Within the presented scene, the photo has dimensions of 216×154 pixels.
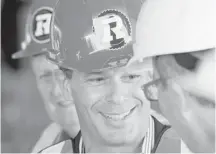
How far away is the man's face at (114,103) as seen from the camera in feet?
4.61

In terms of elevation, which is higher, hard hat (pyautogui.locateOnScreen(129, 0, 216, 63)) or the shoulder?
hard hat (pyautogui.locateOnScreen(129, 0, 216, 63))

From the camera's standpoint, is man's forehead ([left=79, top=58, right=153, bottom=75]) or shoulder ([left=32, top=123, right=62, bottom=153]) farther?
shoulder ([left=32, top=123, right=62, bottom=153])

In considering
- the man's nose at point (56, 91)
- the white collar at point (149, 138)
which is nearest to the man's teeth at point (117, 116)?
the white collar at point (149, 138)

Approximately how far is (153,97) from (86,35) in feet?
1.21

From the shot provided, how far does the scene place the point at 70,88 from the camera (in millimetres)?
1467

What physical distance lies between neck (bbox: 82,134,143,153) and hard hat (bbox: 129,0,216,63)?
1.19 feet

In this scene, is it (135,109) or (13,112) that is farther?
(13,112)

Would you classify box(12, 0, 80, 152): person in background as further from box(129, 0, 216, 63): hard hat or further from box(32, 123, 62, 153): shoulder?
box(129, 0, 216, 63): hard hat

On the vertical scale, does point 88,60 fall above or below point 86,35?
below

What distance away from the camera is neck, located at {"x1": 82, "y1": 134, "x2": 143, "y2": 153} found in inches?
56.2

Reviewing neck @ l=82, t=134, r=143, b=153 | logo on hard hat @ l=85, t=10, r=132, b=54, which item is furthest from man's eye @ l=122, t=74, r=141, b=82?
neck @ l=82, t=134, r=143, b=153

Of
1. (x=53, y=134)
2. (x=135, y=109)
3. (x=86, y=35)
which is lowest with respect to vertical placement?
(x=53, y=134)

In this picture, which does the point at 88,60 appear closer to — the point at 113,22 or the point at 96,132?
the point at 113,22

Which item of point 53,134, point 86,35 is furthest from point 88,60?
point 53,134
